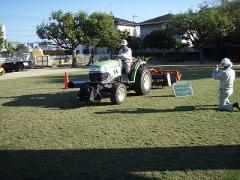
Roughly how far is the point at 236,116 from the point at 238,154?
3175 mm

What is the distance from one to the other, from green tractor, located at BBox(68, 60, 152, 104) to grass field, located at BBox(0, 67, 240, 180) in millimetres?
341

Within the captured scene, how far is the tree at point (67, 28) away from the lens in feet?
155

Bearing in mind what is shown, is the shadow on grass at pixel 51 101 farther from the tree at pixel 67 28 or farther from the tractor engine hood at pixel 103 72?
the tree at pixel 67 28

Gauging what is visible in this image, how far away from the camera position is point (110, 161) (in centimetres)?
694

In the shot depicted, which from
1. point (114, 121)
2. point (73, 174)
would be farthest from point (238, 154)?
point (114, 121)

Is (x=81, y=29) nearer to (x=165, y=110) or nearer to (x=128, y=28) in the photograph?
(x=128, y=28)

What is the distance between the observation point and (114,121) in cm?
1016

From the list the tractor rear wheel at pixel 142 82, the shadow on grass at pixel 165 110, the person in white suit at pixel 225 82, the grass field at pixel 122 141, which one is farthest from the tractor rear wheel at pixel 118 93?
the person in white suit at pixel 225 82

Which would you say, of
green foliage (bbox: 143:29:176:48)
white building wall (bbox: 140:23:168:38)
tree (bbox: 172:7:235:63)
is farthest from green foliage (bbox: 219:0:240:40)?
white building wall (bbox: 140:23:168:38)

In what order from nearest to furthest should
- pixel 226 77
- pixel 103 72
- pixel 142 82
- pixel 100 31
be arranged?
pixel 226 77 → pixel 103 72 → pixel 142 82 → pixel 100 31

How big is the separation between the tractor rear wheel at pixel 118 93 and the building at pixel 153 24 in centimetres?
5332

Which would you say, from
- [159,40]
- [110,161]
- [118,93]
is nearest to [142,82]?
[118,93]

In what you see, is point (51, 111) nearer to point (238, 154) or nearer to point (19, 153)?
point (19, 153)

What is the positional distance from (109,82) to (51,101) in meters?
2.49
